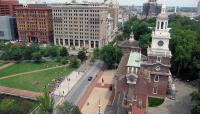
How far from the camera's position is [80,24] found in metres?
108

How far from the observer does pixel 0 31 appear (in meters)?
126

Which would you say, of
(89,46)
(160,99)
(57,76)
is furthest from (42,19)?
(160,99)

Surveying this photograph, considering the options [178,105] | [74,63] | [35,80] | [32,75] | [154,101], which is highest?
[74,63]

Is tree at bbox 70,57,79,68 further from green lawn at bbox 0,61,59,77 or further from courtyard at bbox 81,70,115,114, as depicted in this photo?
courtyard at bbox 81,70,115,114

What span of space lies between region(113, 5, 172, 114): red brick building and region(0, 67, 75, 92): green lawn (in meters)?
→ 25.1

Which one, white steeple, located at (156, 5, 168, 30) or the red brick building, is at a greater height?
white steeple, located at (156, 5, 168, 30)

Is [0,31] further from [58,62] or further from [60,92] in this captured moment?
[60,92]

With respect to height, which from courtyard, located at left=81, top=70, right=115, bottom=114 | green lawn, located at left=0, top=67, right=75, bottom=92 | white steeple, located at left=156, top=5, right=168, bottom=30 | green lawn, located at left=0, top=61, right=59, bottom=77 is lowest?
courtyard, located at left=81, top=70, right=115, bottom=114

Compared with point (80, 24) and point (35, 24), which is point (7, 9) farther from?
point (80, 24)

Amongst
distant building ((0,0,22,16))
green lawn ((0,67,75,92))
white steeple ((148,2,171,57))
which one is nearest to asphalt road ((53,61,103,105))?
A: green lawn ((0,67,75,92))

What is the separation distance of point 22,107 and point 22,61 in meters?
45.1

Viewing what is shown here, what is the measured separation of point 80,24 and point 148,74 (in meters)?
67.6

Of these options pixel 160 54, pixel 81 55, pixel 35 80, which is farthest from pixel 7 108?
pixel 81 55

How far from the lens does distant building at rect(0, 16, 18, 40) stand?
123m
